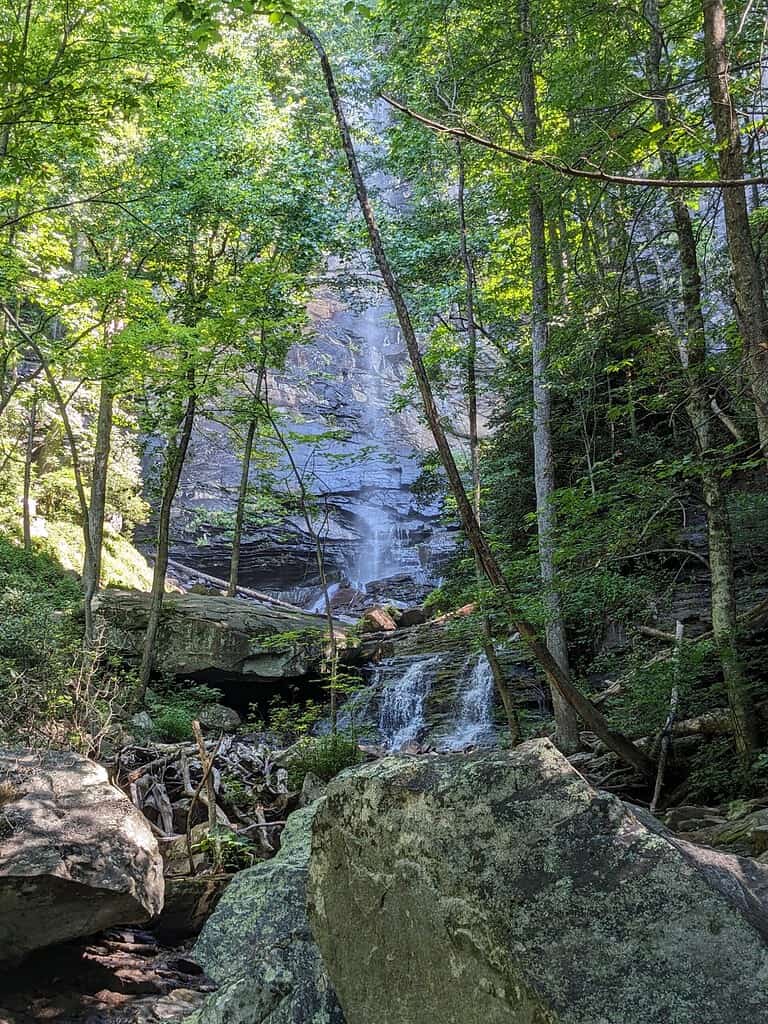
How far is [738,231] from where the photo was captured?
12.8 feet

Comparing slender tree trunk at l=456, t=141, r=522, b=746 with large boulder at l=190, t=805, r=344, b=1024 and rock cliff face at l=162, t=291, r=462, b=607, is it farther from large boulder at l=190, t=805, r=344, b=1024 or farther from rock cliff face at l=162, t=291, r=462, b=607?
rock cliff face at l=162, t=291, r=462, b=607

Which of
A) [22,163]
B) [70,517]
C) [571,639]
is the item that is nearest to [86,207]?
[70,517]

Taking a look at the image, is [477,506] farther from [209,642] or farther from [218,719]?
[209,642]

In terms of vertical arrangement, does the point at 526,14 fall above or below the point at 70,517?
above

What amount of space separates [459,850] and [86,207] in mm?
15834

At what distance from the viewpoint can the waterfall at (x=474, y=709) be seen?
1130 cm

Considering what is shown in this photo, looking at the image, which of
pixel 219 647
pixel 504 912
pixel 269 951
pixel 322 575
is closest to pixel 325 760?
pixel 322 575

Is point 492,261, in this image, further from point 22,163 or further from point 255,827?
point 255,827

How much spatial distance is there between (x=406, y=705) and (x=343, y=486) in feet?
58.5

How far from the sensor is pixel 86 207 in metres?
14.6

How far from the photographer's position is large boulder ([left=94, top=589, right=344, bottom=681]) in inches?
518

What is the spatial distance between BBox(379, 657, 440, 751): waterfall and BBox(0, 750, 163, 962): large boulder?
7019 millimetres

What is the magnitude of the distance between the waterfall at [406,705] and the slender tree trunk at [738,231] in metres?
9.05

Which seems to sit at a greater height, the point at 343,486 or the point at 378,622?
the point at 343,486
